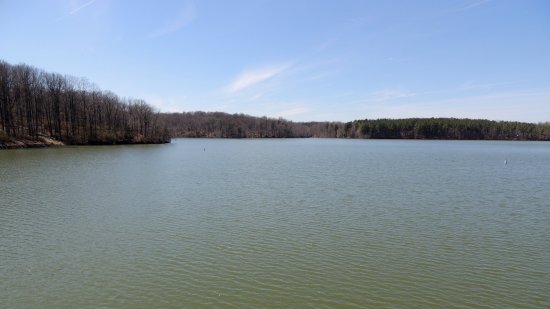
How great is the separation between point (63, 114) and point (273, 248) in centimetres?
8755

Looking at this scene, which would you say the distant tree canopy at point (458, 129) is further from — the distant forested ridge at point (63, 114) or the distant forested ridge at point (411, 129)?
the distant forested ridge at point (63, 114)

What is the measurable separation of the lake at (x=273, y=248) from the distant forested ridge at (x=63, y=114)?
55.0 meters

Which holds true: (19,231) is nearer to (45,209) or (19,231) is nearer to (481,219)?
(45,209)

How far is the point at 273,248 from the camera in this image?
1123 centimetres

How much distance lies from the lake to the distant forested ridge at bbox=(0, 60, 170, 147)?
54981 mm

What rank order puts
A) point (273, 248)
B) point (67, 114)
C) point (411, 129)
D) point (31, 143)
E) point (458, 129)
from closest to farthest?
point (273, 248) < point (31, 143) < point (67, 114) < point (458, 129) < point (411, 129)

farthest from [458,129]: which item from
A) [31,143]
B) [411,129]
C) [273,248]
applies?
[273,248]

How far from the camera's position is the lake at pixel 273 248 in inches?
317

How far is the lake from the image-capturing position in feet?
26.4

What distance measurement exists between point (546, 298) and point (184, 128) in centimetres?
19195

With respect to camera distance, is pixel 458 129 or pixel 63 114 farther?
pixel 458 129

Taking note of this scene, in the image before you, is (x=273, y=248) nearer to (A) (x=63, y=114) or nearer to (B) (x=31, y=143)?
(B) (x=31, y=143)

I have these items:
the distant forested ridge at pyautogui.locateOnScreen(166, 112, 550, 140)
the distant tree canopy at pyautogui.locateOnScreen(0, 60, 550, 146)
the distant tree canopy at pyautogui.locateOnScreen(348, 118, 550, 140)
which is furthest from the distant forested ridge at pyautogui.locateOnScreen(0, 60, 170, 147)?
the distant tree canopy at pyautogui.locateOnScreen(348, 118, 550, 140)

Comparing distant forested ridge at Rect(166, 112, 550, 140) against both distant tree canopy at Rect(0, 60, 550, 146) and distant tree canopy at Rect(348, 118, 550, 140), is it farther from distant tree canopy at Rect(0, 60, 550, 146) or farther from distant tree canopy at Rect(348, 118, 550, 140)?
distant tree canopy at Rect(0, 60, 550, 146)
